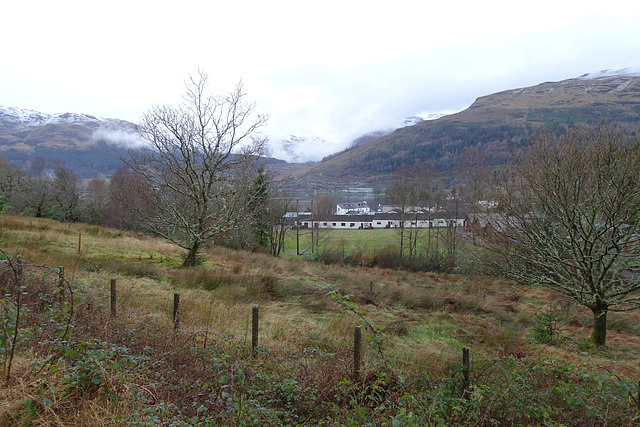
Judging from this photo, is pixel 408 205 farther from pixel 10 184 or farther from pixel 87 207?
pixel 10 184

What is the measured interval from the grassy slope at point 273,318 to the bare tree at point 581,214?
5.91ft

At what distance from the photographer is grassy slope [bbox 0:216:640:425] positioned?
16.3 feet

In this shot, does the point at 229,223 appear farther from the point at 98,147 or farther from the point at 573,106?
the point at 98,147

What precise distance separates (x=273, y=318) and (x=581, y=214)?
837 cm

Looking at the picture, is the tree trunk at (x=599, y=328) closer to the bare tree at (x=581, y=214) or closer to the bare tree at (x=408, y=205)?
the bare tree at (x=581, y=214)

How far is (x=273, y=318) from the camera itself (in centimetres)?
826

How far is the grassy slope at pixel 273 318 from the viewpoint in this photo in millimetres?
4977

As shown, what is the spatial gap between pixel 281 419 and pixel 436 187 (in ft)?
131

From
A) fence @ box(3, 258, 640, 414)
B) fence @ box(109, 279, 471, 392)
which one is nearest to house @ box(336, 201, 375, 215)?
fence @ box(3, 258, 640, 414)

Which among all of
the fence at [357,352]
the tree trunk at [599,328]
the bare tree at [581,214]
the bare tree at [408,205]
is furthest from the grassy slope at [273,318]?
the bare tree at [408,205]

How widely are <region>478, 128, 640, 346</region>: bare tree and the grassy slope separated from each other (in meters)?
1.80

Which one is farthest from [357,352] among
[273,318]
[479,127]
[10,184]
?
[479,127]

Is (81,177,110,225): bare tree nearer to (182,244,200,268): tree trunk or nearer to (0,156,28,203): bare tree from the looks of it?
(0,156,28,203): bare tree

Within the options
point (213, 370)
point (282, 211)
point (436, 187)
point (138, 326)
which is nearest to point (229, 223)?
point (138, 326)
